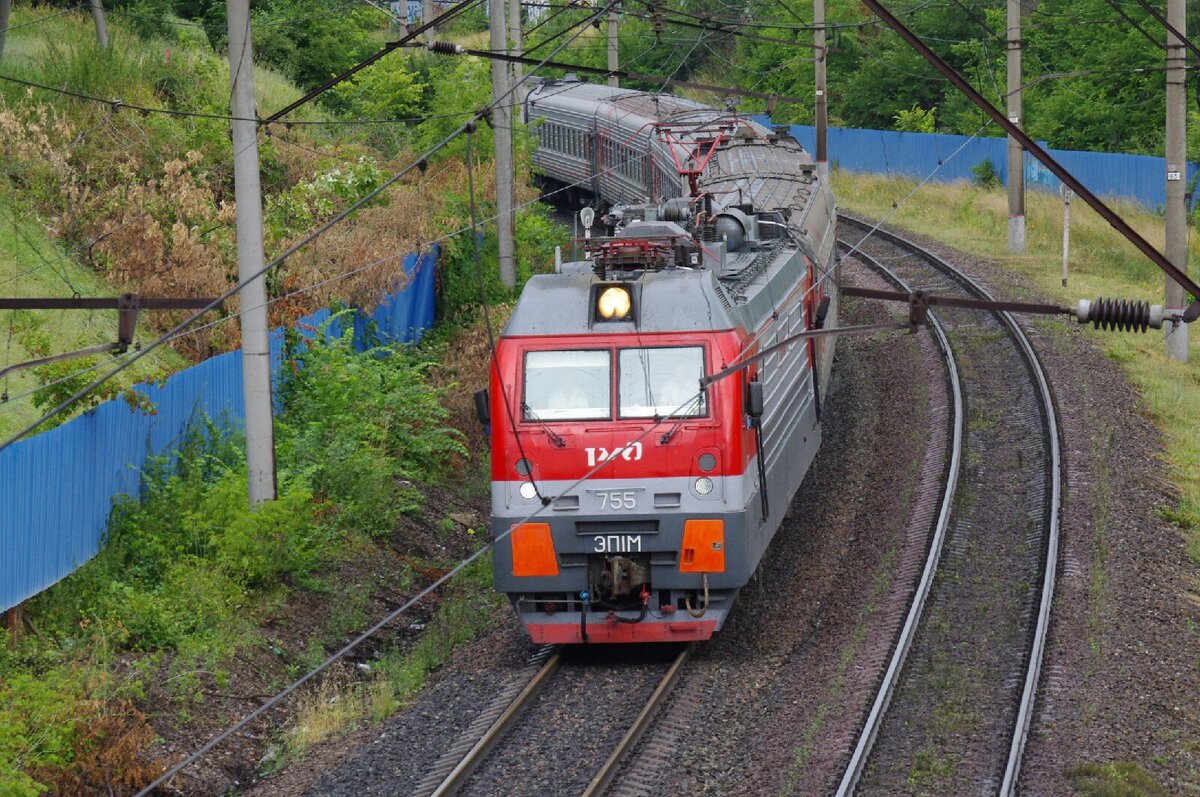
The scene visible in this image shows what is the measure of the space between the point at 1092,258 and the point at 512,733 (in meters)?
23.7

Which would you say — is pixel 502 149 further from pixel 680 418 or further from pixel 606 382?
pixel 680 418

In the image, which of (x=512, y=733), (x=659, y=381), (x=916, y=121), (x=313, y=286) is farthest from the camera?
(x=916, y=121)

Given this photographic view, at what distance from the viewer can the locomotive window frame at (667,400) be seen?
12.0 meters

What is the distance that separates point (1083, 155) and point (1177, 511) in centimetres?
2592

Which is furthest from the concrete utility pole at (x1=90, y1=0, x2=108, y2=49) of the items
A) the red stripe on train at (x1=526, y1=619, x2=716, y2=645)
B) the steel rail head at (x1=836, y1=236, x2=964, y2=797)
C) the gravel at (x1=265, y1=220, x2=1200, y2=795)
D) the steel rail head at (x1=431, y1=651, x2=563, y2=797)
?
the steel rail head at (x1=431, y1=651, x2=563, y2=797)

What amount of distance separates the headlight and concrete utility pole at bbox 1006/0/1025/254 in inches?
795

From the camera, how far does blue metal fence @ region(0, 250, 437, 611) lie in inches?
470

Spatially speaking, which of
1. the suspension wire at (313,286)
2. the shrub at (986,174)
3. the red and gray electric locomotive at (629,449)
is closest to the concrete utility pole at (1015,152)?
the suspension wire at (313,286)

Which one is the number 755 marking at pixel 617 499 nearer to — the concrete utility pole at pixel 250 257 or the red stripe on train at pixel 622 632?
the red stripe on train at pixel 622 632

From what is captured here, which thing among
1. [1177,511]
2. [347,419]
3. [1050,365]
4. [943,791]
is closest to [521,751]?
[943,791]

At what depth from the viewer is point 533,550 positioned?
12.1 meters

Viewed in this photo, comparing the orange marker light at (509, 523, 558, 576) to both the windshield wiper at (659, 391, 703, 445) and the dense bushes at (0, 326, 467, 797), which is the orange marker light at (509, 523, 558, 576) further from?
the dense bushes at (0, 326, 467, 797)

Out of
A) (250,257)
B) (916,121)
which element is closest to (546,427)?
(250,257)

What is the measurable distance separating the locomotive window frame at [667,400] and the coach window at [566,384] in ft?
0.28
